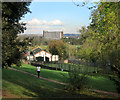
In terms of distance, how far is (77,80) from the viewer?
1930 centimetres

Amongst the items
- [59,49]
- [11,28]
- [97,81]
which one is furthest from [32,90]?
[59,49]

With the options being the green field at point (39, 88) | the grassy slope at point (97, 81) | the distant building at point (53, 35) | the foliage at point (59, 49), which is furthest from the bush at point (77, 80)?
the distant building at point (53, 35)

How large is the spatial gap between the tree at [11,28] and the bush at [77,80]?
7.03 meters

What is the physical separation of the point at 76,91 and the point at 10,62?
772 cm

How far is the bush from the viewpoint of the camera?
19156mm

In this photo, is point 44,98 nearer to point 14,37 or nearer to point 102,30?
point 14,37

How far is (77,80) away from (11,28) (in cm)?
870

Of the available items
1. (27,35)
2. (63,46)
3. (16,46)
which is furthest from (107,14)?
(63,46)

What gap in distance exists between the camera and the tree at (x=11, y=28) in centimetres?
1201

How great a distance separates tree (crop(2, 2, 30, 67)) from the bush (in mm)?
7025

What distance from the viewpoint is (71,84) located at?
64.4 ft

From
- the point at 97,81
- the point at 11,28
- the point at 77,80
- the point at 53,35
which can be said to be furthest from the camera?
the point at 53,35

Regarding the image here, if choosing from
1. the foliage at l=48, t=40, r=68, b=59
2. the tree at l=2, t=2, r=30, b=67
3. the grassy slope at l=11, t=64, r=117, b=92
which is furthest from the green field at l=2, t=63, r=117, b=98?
the foliage at l=48, t=40, r=68, b=59

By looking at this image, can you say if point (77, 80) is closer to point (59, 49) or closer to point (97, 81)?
point (97, 81)
